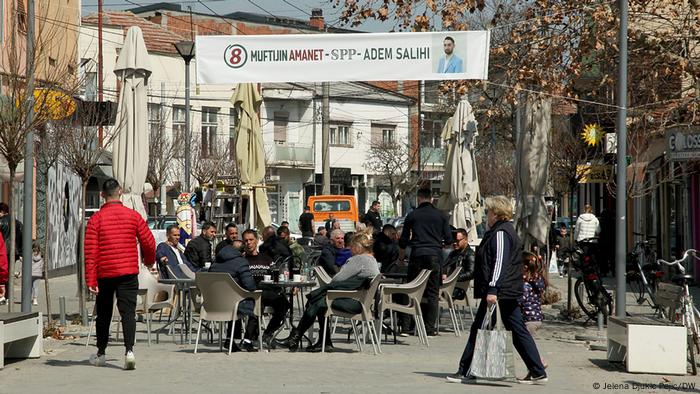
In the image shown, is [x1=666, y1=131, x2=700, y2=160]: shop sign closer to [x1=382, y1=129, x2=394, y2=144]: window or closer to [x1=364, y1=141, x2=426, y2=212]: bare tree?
[x1=364, y1=141, x2=426, y2=212]: bare tree

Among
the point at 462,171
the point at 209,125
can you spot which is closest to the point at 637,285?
the point at 462,171

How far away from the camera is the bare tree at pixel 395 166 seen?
226 ft

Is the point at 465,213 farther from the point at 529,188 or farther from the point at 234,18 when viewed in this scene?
the point at 234,18

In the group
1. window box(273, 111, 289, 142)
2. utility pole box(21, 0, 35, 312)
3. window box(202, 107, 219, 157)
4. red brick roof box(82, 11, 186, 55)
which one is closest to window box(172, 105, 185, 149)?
window box(202, 107, 219, 157)

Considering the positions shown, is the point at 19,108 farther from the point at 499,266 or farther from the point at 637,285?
the point at 637,285

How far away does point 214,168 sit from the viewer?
5350 cm

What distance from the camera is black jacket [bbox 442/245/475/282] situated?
59.4ft

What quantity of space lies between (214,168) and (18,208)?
22.9m

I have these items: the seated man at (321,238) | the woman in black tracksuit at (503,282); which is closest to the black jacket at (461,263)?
the woman in black tracksuit at (503,282)

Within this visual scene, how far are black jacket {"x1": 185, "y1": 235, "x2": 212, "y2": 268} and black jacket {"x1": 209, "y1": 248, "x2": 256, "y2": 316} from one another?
5.14 m

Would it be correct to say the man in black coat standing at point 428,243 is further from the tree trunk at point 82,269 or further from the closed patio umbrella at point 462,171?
the closed patio umbrella at point 462,171

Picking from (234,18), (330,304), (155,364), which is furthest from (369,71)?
(234,18)

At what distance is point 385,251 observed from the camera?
734 inches

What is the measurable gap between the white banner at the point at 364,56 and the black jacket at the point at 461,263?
3.16m
